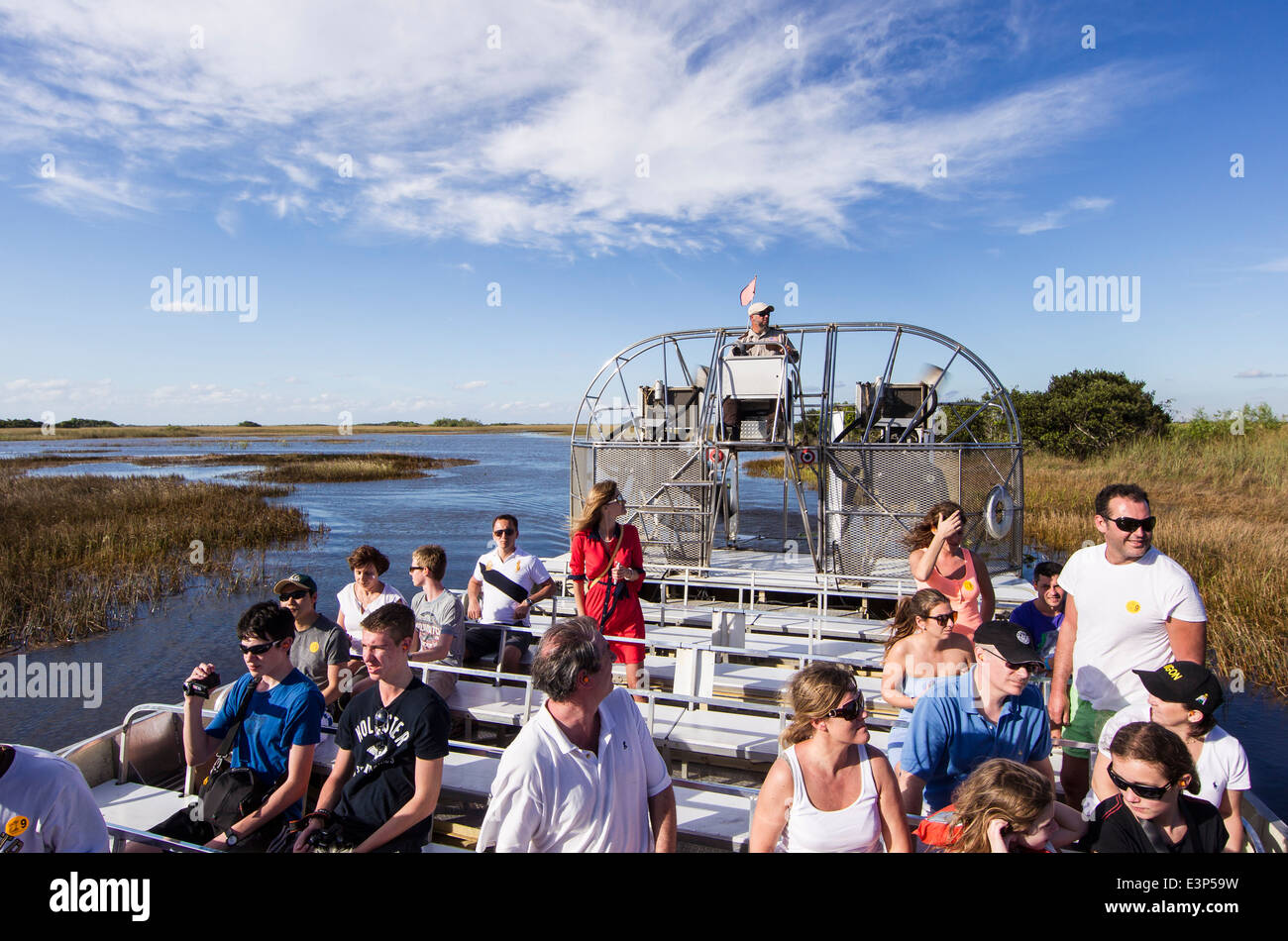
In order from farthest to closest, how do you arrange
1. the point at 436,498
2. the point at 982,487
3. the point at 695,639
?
the point at 436,498 < the point at 982,487 < the point at 695,639

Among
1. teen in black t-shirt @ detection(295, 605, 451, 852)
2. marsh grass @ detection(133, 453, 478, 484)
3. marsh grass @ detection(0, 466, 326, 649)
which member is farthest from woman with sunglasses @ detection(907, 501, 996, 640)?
marsh grass @ detection(133, 453, 478, 484)

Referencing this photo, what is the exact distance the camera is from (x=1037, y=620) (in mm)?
6523

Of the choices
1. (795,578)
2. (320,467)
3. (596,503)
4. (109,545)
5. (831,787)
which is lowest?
(109,545)

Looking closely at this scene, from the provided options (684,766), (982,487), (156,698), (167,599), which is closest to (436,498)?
(167,599)

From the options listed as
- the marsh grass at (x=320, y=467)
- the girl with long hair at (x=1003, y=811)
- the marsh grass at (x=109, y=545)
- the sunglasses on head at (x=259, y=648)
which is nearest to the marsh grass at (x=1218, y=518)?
the girl with long hair at (x=1003, y=811)

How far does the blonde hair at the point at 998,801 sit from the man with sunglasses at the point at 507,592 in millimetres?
4962

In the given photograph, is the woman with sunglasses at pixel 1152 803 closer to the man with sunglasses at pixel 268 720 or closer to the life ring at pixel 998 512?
the man with sunglasses at pixel 268 720

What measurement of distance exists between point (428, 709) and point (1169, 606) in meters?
4.22

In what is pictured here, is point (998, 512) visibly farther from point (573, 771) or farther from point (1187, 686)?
point (573, 771)

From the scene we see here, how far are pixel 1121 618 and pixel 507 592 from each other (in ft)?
17.0

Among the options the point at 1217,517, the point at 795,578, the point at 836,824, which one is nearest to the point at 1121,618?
the point at 836,824

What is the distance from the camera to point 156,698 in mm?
12047

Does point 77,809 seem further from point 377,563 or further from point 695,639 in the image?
point 695,639

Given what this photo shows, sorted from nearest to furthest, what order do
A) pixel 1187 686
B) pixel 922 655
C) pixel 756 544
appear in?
1. pixel 1187 686
2. pixel 922 655
3. pixel 756 544
